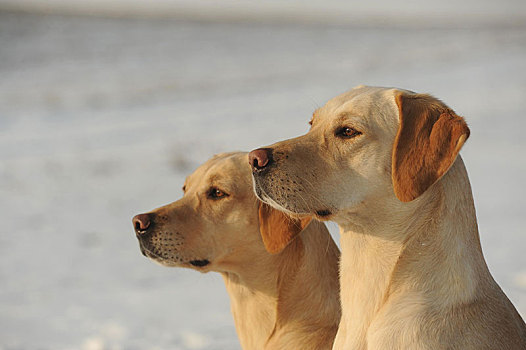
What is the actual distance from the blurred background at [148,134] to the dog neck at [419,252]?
8.68 ft

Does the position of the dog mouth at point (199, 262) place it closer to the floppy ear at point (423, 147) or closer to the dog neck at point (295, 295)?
the dog neck at point (295, 295)

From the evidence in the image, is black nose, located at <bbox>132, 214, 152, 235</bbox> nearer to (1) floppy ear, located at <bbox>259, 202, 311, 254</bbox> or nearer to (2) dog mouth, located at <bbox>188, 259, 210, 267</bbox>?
(2) dog mouth, located at <bbox>188, 259, 210, 267</bbox>

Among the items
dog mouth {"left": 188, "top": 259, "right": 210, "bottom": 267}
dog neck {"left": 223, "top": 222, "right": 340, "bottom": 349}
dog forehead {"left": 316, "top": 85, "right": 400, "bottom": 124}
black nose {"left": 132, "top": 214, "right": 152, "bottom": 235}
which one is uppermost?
dog forehead {"left": 316, "top": 85, "right": 400, "bottom": 124}

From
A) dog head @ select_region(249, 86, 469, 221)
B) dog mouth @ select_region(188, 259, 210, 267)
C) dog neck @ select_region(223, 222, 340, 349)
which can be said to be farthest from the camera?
dog mouth @ select_region(188, 259, 210, 267)

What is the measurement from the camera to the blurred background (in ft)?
21.5

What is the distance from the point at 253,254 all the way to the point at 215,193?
1.37ft

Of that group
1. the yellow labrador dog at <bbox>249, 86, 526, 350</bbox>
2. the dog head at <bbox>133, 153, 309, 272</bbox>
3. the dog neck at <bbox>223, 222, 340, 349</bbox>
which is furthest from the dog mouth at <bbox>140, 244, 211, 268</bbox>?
the yellow labrador dog at <bbox>249, 86, 526, 350</bbox>

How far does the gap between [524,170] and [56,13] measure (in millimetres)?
26358

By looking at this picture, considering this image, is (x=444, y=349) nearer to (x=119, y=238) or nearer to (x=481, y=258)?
(x=481, y=258)

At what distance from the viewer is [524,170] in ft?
33.2

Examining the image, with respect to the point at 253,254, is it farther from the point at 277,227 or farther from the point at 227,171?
the point at 227,171

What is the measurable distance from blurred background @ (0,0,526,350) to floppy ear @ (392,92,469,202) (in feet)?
9.94

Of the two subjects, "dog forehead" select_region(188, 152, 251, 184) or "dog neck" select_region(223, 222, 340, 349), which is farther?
"dog forehead" select_region(188, 152, 251, 184)

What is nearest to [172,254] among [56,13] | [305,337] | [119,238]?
[305,337]
